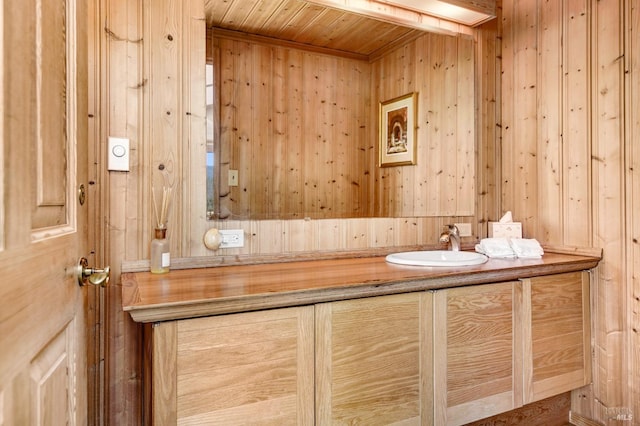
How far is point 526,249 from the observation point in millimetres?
1901

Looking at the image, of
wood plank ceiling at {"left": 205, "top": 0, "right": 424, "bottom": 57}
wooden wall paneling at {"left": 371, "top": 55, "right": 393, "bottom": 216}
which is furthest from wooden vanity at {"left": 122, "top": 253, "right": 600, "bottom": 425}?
wood plank ceiling at {"left": 205, "top": 0, "right": 424, "bottom": 57}

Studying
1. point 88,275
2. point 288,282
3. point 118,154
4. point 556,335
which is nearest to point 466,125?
point 556,335

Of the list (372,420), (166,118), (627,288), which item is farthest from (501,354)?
(166,118)

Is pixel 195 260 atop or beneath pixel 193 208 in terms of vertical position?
beneath

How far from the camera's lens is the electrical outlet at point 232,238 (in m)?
1.65

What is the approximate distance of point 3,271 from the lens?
489mm

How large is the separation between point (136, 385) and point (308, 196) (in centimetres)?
106

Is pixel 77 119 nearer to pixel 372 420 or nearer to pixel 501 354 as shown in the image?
pixel 372 420

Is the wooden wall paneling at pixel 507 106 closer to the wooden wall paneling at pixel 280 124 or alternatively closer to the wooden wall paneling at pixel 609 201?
the wooden wall paneling at pixel 609 201

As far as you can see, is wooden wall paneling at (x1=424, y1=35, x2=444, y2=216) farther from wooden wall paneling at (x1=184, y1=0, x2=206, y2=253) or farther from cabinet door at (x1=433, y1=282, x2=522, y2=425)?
wooden wall paneling at (x1=184, y1=0, x2=206, y2=253)

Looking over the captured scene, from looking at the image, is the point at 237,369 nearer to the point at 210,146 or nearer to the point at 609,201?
the point at 210,146

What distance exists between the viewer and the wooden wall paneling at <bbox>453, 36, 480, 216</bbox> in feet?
7.66

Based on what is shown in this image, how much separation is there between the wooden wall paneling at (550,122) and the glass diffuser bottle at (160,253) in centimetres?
193

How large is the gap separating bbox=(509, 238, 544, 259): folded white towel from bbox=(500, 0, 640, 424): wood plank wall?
0.25 m
